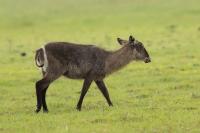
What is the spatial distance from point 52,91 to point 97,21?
3209 centimetres

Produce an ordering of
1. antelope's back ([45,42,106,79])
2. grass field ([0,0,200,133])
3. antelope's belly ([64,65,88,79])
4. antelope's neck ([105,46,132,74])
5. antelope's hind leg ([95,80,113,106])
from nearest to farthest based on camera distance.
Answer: grass field ([0,0,200,133]), antelope's back ([45,42,106,79]), antelope's belly ([64,65,88,79]), antelope's hind leg ([95,80,113,106]), antelope's neck ([105,46,132,74])

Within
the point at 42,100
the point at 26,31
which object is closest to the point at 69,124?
the point at 42,100

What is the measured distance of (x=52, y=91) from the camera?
19.1 meters

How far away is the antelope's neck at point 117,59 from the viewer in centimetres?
1602

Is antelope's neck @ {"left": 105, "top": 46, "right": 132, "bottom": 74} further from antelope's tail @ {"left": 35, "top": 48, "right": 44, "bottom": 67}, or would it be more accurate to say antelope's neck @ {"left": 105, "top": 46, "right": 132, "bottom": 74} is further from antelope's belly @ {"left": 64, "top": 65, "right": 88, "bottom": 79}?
antelope's tail @ {"left": 35, "top": 48, "right": 44, "bottom": 67}

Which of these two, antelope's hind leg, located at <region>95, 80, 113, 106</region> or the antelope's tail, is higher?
the antelope's tail

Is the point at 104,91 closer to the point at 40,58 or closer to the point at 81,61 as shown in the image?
the point at 81,61

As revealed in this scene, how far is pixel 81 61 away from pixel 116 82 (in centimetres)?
525

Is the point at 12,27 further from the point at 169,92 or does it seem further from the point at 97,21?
the point at 169,92

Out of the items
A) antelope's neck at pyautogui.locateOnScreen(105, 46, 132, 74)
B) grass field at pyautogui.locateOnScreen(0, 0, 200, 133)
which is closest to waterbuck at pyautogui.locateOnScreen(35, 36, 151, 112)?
antelope's neck at pyautogui.locateOnScreen(105, 46, 132, 74)

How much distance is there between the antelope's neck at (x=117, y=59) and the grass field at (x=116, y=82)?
3.02 feet

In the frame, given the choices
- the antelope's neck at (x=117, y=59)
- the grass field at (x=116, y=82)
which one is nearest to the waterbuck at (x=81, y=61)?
the antelope's neck at (x=117, y=59)

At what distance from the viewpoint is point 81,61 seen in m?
15.5

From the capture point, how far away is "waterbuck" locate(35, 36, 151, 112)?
49.3 feet
